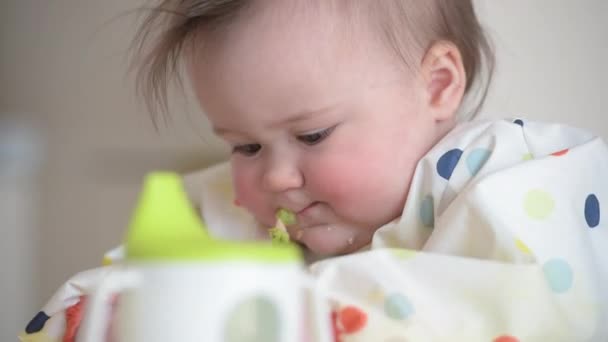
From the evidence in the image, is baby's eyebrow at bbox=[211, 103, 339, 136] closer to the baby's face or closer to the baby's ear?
the baby's face

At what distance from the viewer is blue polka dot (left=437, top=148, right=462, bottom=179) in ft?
2.19

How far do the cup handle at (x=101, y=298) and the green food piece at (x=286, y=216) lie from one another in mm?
366

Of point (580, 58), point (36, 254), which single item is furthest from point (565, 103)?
point (36, 254)

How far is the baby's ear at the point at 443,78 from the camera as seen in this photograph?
0.74 metres

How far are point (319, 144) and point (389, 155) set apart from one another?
0.26 feet

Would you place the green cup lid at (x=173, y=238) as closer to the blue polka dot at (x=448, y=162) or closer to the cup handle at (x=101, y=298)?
the cup handle at (x=101, y=298)

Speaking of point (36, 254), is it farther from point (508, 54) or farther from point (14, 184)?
point (508, 54)

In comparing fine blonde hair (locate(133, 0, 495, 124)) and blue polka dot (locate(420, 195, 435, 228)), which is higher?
fine blonde hair (locate(133, 0, 495, 124))

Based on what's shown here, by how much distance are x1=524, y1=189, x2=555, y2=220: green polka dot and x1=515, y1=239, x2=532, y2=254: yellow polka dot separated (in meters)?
0.04

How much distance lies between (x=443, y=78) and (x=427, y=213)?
18 centimetres

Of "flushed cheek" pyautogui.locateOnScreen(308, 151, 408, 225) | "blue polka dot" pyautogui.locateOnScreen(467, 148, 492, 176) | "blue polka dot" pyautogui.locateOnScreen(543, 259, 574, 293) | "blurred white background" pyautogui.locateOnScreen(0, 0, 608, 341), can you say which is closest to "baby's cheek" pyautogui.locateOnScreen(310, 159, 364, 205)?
"flushed cheek" pyautogui.locateOnScreen(308, 151, 408, 225)

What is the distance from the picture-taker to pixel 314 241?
74 centimetres

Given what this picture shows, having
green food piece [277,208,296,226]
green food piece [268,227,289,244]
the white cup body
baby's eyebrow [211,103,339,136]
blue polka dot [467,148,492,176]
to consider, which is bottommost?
green food piece [268,227,289,244]

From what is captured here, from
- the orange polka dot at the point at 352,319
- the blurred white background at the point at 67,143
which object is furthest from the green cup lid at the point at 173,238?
the blurred white background at the point at 67,143
